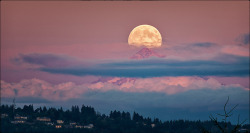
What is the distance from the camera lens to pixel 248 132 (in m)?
24.9

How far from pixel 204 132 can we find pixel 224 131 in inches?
60.2

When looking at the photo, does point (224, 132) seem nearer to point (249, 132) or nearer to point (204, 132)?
point (204, 132)

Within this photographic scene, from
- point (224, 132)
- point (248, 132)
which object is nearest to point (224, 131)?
point (224, 132)

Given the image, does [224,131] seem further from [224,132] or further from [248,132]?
[248,132]

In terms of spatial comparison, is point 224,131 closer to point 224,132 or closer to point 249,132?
point 224,132

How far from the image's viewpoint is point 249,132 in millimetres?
25844

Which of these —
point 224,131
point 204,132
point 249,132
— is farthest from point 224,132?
point 249,132

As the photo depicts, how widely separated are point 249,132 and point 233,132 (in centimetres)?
214

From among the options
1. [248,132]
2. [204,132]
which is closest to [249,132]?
[248,132]

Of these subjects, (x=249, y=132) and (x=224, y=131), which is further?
(x=249, y=132)

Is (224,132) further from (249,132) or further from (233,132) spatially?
(249,132)

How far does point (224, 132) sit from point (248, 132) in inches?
91.8

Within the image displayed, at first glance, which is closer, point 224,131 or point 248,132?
point 224,131

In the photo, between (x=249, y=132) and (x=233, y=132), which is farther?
(x=249, y=132)
